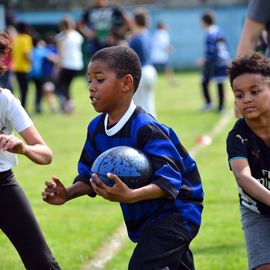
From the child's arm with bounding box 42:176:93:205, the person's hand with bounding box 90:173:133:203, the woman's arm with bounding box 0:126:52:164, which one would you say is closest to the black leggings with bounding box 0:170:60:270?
the woman's arm with bounding box 0:126:52:164

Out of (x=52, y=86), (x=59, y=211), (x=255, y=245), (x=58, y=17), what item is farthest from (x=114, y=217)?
(x=58, y=17)

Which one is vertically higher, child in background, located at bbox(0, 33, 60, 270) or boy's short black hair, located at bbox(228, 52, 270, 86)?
boy's short black hair, located at bbox(228, 52, 270, 86)

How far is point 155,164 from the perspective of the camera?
15.2 feet

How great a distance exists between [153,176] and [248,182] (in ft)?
2.02

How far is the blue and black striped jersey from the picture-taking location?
4.64m

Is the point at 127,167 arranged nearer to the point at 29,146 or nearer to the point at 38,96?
the point at 29,146

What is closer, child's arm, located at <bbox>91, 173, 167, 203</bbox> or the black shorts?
child's arm, located at <bbox>91, 173, 167, 203</bbox>

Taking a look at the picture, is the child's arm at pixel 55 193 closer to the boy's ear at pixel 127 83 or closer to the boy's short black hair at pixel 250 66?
the boy's ear at pixel 127 83

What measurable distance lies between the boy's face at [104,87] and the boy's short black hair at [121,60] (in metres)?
0.03

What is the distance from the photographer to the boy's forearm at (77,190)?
502 centimetres

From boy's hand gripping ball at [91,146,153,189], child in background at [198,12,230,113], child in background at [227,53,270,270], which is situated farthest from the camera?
child in background at [198,12,230,113]

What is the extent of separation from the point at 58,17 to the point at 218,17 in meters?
8.61

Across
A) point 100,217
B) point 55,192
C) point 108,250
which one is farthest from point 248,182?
point 100,217

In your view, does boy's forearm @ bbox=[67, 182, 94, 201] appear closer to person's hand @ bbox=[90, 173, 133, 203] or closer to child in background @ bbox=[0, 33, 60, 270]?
child in background @ bbox=[0, 33, 60, 270]
